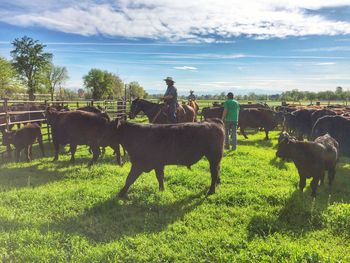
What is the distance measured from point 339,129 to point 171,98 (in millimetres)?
5523

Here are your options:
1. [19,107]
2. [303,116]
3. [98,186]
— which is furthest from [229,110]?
[19,107]

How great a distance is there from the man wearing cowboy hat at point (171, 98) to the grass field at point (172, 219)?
122 inches

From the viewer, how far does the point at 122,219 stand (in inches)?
212

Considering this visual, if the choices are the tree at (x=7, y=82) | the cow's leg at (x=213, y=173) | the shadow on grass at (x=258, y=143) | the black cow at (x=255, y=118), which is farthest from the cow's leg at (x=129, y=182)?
the tree at (x=7, y=82)

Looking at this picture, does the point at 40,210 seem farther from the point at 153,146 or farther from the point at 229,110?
the point at 229,110

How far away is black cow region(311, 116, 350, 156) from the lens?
9.89m

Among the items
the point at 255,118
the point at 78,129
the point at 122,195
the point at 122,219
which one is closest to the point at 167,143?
the point at 122,195

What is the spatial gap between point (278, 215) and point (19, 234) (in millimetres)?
4261

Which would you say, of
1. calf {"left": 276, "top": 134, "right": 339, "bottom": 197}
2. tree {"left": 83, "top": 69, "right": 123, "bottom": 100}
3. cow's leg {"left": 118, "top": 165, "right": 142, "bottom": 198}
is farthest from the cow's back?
tree {"left": 83, "top": 69, "right": 123, "bottom": 100}

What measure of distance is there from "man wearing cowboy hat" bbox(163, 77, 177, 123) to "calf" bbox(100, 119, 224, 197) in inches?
156

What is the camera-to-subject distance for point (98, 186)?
6.99 m

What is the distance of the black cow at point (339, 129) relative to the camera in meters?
9.89

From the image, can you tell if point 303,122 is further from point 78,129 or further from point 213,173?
point 78,129

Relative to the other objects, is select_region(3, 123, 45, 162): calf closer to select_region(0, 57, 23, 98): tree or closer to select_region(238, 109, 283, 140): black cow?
select_region(238, 109, 283, 140): black cow
